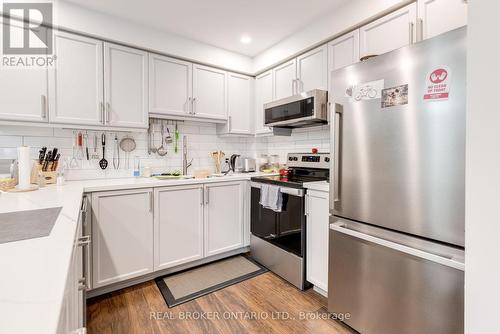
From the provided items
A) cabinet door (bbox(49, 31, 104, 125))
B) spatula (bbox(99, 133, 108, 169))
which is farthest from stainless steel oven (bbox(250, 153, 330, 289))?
cabinet door (bbox(49, 31, 104, 125))

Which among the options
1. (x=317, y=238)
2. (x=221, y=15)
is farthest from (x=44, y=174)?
(x=317, y=238)

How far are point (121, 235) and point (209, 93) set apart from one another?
170 cm

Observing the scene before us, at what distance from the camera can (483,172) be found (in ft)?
2.80

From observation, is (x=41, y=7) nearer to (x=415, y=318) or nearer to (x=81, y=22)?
(x=81, y=22)

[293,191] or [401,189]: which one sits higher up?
[401,189]

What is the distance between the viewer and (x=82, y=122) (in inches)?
83.3

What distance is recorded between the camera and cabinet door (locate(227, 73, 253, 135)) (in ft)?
9.71

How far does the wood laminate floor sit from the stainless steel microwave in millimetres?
1484

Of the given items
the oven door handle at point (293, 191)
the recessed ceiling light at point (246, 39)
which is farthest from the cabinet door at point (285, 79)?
the oven door handle at point (293, 191)

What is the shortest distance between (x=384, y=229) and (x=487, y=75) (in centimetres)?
87

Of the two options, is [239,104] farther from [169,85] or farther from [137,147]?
[137,147]

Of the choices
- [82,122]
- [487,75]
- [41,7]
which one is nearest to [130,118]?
[82,122]

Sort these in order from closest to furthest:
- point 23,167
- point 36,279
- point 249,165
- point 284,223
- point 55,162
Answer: point 36,279 → point 23,167 → point 55,162 → point 284,223 → point 249,165

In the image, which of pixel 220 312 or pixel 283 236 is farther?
pixel 283 236
